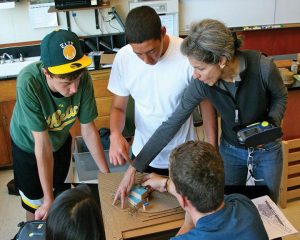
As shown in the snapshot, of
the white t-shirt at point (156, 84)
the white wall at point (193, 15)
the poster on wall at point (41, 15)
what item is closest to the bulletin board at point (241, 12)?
the white wall at point (193, 15)

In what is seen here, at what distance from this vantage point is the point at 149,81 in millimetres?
1502

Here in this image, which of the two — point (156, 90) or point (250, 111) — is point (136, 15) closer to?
point (156, 90)

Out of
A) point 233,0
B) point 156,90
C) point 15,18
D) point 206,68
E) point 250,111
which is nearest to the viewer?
point 206,68

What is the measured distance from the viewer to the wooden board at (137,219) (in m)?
1.10

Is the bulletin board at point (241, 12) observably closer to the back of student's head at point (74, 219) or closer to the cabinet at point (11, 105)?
the cabinet at point (11, 105)

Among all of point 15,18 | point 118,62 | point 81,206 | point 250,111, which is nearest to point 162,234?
point 81,206

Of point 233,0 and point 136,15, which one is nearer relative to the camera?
point 136,15

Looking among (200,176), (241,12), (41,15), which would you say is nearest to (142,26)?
(200,176)

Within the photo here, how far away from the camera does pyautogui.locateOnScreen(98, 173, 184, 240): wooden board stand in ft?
3.62

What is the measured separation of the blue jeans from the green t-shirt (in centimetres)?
63

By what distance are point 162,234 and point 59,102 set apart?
0.68 m

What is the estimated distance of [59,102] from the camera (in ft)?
4.71

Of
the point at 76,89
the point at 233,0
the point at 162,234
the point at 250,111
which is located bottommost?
the point at 162,234

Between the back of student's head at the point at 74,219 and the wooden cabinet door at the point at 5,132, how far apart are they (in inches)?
80.9
